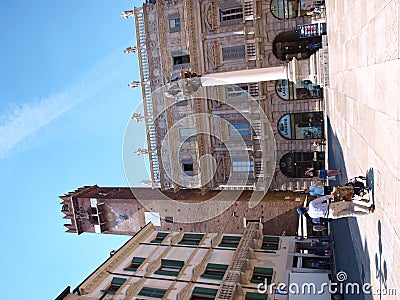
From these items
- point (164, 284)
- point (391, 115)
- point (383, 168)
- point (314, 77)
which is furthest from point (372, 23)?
point (164, 284)

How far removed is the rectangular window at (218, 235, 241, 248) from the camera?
25.5m

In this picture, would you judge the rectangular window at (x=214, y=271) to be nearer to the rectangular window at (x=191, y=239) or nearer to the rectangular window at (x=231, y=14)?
the rectangular window at (x=191, y=239)

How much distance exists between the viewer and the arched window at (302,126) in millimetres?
27562

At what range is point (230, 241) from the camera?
26203 mm

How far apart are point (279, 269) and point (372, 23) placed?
16703mm

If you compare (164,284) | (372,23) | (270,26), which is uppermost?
(270,26)

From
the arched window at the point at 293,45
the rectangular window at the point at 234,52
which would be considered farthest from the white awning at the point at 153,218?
the arched window at the point at 293,45

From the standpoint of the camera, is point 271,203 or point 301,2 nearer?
point 301,2

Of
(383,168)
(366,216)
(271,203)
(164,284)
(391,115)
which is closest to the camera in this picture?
(391,115)

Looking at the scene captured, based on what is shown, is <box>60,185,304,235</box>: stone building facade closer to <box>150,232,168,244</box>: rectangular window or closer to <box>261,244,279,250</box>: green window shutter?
<box>150,232,168,244</box>: rectangular window

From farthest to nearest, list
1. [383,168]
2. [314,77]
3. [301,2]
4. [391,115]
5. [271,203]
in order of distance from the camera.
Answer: [271,203] → [301,2] → [314,77] → [383,168] → [391,115]

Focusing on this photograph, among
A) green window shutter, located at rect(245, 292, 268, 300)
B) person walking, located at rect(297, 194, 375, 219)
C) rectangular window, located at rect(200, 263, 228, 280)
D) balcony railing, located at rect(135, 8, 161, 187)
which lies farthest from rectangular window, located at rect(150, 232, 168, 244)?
person walking, located at rect(297, 194, 375, 219)

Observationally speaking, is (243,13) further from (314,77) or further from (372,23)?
(372,23)

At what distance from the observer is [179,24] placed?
94.9 feet
